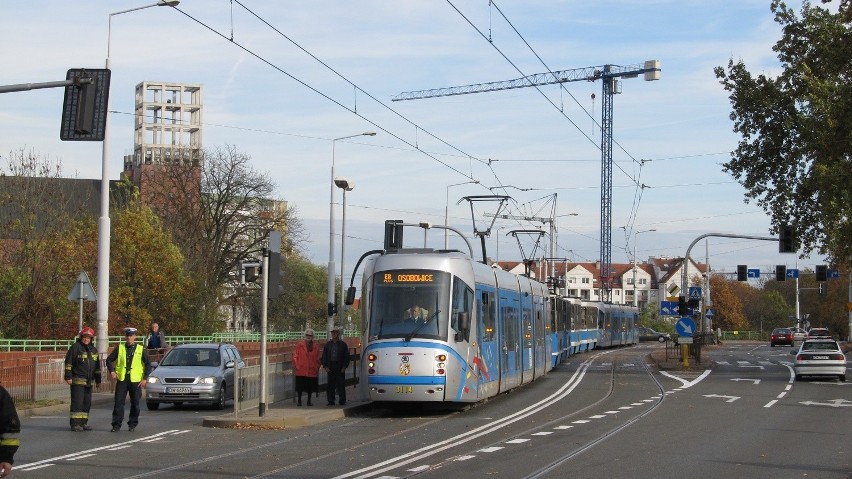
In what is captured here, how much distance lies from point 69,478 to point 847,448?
10.4 meters

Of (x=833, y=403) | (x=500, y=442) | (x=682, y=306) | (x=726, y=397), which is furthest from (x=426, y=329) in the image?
(x=682, y=306)

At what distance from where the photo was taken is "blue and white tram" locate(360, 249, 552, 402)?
883 inches

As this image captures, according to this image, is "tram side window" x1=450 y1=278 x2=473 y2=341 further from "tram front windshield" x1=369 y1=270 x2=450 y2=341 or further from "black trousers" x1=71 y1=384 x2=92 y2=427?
"black trousers" x1=71 y1=384 x2=92 y2=427

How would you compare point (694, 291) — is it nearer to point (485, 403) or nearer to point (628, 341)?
point (485, 403)

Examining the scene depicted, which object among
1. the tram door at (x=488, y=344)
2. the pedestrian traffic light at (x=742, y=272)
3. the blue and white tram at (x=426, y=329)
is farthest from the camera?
the pedestrian traffic light at (x=742, y=272)

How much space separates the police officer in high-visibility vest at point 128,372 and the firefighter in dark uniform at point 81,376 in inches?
12.1

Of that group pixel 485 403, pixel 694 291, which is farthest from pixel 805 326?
pixel 485 403

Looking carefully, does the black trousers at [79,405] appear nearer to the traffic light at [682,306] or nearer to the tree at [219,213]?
the traffic light at [682,306]

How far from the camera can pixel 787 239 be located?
40.9 meters

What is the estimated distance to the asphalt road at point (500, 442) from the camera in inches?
561

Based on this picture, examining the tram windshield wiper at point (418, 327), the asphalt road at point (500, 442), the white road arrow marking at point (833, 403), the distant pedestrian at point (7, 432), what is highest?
the tram windshield wiper at point (418, 327)

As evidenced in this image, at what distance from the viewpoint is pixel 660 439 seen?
18.0 metres

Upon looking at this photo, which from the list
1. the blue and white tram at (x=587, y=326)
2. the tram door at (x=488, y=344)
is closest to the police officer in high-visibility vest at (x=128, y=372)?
the tram door at (x=488, y=344)

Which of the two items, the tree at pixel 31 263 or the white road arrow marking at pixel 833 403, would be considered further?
the tree at pixel 31 263
